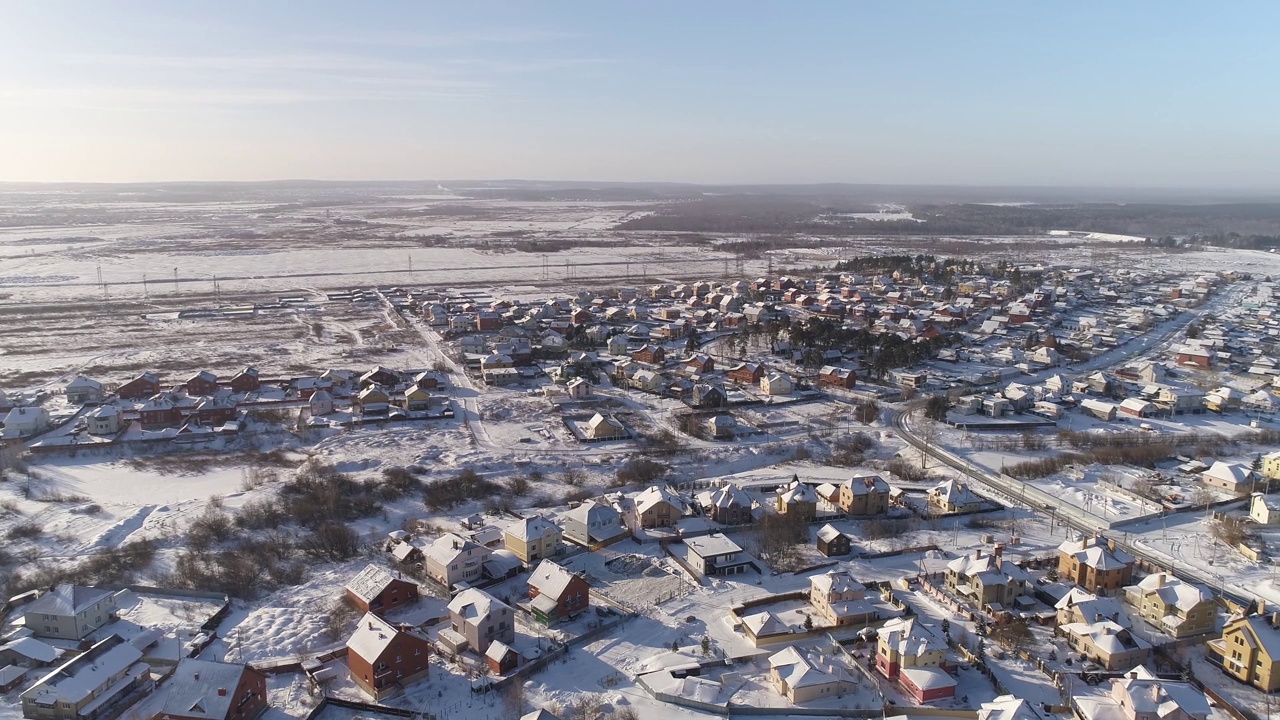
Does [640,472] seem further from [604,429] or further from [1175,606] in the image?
[1175,606]

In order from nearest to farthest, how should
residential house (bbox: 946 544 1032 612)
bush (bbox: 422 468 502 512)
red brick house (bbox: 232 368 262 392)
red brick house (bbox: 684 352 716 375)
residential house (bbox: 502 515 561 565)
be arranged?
1. residential house (bbox: 946 544 1032 612)
2. residential house (bbox: 502 515 561 565)
3. bush (bbox: 422 468 502 512)
4. red brick house (bbox: 232 368 262 392)
5. red brick house (bbox: 684 352 716 375)

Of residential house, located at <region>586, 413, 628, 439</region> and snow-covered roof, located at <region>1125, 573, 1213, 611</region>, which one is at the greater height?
snow-covered roof, located at <region>1125, 573, 1213, 611</region>

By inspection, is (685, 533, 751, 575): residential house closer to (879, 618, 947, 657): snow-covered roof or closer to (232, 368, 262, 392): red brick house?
(879, 618, 947, 657): snow-covered roof

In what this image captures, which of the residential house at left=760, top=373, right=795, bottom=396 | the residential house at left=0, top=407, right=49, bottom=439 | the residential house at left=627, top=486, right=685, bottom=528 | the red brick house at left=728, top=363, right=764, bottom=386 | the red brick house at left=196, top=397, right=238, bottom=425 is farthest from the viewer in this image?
the red brick house at left=728, top=363, right=764, bottom=386

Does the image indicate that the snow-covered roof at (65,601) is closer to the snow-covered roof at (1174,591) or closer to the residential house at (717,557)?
the residential house at (717,557)

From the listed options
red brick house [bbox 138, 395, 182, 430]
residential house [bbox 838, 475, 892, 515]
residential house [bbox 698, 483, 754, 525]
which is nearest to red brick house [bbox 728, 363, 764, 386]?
residential house [bbox 838, 475, 892, 515]
